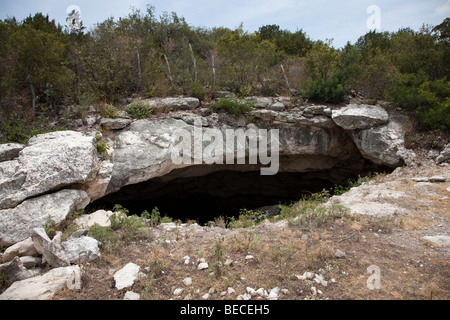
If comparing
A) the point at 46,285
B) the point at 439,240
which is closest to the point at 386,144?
the point at 439,240

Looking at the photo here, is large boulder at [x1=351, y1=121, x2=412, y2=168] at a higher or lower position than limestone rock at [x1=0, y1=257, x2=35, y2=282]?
higher

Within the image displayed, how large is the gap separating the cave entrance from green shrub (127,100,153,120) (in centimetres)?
292

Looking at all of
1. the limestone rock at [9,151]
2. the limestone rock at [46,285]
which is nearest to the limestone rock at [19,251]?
the limestone rock at [46,285]

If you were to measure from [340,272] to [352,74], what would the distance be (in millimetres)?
8035

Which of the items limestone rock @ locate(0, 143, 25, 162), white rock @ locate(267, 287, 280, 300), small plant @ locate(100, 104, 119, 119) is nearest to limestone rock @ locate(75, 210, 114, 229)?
limestone rock @ locate(0, 143, 25, 162)

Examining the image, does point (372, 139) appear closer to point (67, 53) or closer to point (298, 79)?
point (298, 79)

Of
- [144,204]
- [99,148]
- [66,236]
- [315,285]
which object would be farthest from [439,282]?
[144,204]

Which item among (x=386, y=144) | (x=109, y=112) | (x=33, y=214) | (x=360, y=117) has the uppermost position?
(x=109, y=112)

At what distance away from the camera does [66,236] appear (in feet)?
15.2

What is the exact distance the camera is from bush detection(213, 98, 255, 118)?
8.57 m

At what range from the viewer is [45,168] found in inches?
205

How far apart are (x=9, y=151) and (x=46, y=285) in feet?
11.5

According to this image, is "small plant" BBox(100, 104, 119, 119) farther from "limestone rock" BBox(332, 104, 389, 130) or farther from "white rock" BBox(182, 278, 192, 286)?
"limestone rock" BBox(332, 104, 389, 130)

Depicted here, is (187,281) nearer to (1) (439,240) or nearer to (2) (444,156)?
(1) (439,240)
